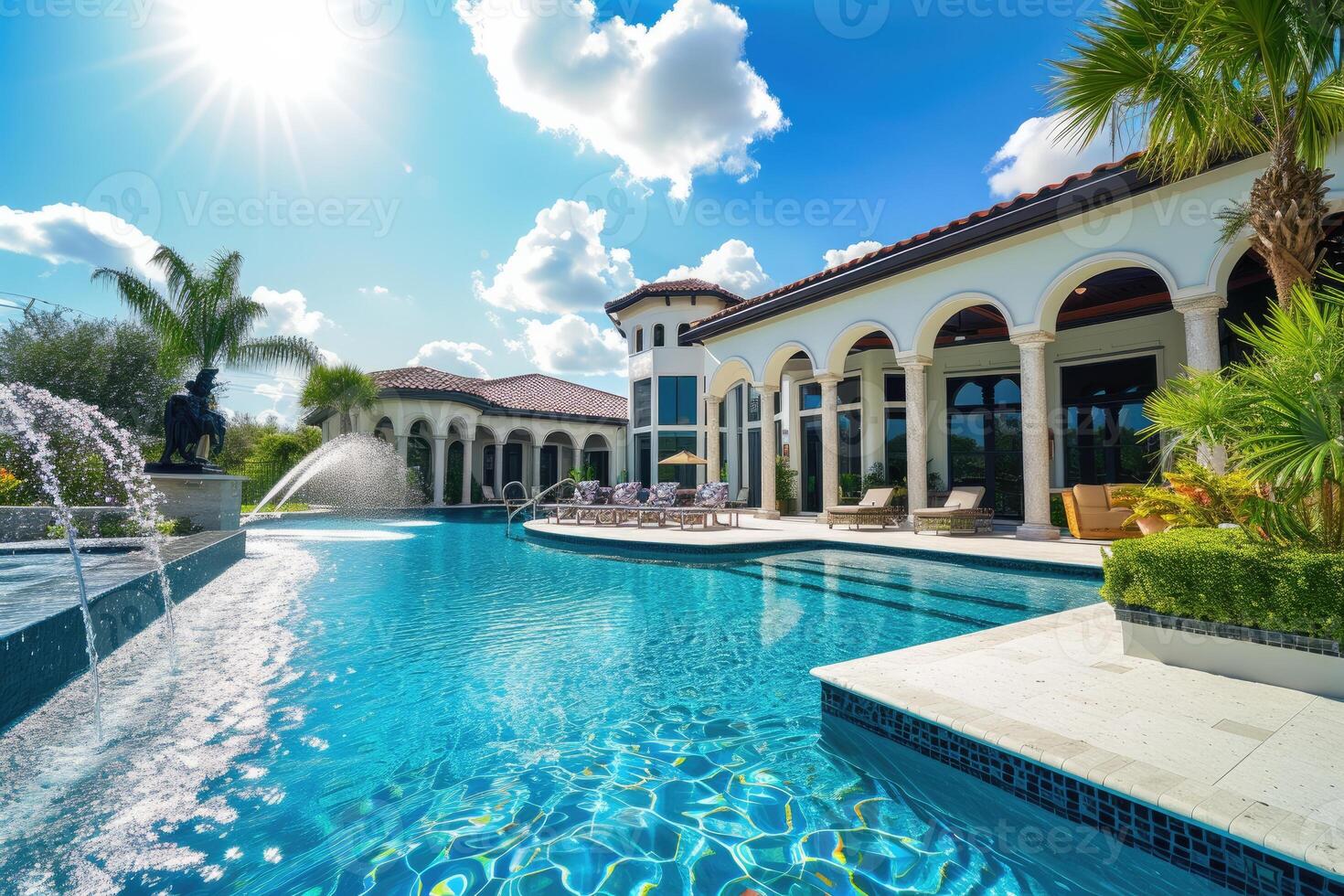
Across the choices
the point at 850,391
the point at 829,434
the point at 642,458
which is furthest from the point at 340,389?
the point at 850,391

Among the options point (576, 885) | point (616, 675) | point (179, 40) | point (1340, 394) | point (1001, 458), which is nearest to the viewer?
point (576, 885)

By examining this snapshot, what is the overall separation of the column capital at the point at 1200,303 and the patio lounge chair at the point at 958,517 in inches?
186

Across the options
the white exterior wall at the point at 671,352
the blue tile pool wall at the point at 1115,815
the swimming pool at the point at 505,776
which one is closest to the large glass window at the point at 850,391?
the white exterior wall at the point at 671,352

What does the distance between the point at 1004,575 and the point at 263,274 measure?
18.3 m

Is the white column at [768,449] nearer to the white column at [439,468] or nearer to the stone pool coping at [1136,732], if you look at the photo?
the stone pool coping at [1136,732]

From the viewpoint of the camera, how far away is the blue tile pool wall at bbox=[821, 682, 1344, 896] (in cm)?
194

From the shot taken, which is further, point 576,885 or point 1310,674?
point 1310,674

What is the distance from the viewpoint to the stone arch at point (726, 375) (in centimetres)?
1744

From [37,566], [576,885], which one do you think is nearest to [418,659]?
→ [576,885]

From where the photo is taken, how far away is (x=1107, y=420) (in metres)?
13.9

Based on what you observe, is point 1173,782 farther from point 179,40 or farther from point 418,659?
point 179,40

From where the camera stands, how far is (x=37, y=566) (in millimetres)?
6840

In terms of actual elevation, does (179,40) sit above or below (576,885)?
above

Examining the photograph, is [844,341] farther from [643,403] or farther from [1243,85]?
[643,403]
